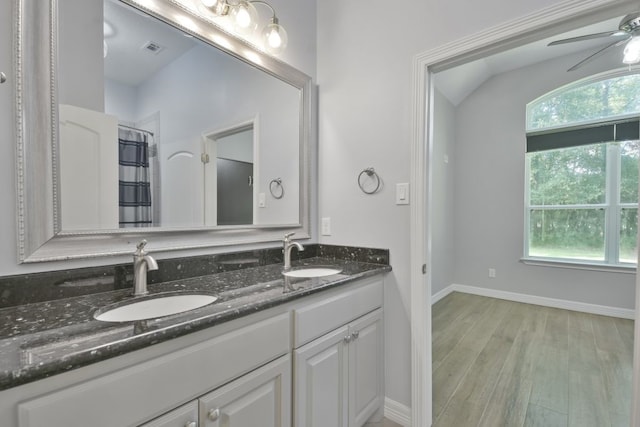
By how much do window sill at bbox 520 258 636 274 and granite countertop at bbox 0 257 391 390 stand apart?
3679mm

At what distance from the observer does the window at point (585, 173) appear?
128 inches

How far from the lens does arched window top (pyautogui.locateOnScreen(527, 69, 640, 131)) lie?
3236 millimetres

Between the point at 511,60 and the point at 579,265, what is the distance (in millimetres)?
2678

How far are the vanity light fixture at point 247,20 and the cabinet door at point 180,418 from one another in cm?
162

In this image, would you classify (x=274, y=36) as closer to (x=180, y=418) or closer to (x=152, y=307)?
(x=152, y=307)

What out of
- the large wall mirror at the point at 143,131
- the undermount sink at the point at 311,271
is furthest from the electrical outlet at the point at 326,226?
the undermount sink at the point at 311,271

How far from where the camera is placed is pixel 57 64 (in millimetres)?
975

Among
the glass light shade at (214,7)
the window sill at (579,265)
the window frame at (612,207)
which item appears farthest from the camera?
the window frame at (612,207)

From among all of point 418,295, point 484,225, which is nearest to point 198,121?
point 418,295

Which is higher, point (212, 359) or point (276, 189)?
point (276, 189)

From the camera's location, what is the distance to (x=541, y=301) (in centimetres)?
366

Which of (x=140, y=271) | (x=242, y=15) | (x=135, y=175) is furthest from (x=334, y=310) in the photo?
(x=242, y=15)

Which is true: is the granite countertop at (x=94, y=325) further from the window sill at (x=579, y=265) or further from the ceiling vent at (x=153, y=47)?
the window sill at (x=579, y=265)

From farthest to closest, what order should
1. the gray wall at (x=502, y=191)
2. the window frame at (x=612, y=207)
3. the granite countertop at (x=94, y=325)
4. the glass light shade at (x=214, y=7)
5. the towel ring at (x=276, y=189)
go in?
the gray wall at (x=502, y=191)
the window frame at (x=612, y=207)
the towel ring at (x=276, y=189)
the glass light shade at (x=214, y=7)
the granite countertop at (x=94, y=325)
